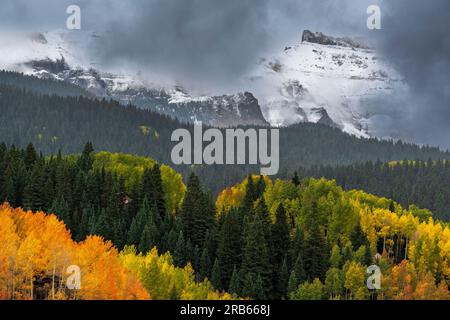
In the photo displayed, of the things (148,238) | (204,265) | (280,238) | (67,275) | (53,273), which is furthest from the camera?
(280,238)

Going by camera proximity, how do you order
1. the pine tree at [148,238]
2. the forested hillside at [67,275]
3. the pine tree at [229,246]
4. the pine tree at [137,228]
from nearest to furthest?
the forested hillside at [67,275], the pine tree at [148,238], the pine tree at [229,246], the pine tree at [137,228]

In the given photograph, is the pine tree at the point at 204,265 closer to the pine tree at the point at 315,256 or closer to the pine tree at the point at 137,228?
the pine tree at the point at 137,228

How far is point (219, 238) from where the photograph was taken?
103438 millimetres

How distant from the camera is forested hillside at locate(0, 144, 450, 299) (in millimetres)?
77062

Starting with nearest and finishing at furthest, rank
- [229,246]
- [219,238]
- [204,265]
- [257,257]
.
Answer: [257,257]
[204,265]
[229,246]
[219,238]

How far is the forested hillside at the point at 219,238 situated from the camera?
77.1 m

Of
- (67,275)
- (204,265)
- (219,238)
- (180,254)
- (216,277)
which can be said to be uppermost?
(219,238)

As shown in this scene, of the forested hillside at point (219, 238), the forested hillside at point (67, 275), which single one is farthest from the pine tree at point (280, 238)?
the forested hillside at point (67, 275)

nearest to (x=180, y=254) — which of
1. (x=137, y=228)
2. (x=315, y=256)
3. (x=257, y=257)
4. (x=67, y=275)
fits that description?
(x=137, y=228)

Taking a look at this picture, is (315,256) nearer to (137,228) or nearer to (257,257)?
(257,257)

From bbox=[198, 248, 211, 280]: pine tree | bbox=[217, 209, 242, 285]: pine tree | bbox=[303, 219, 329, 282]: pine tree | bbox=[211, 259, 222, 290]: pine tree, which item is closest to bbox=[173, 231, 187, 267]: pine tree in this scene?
bbox=[198, 248, 211, 280]: pine tree
